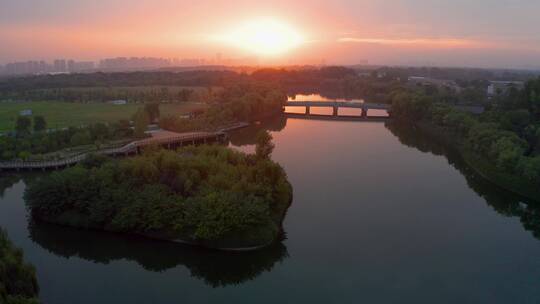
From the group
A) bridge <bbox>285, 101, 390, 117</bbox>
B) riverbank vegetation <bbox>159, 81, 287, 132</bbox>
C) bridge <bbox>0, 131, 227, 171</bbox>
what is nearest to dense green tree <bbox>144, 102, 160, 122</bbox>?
riverbank vegetation <bbox>159, 81, 287, 132</bbox>

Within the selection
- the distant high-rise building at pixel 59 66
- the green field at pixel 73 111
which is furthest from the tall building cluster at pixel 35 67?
the green field at pixel 73 111

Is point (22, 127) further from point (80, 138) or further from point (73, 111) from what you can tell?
point (73, 111)

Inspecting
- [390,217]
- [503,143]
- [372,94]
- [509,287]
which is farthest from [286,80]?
[509,287]

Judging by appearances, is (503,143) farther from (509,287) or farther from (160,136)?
(160,136)

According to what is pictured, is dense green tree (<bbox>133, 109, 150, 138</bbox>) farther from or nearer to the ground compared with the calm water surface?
farther from the ground

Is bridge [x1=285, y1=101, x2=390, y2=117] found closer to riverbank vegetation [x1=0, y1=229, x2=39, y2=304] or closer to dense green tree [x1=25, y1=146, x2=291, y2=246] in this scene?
dense green tree [x1=25, y1=146, x2=291, y2=246]

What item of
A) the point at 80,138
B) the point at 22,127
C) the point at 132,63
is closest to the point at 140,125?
the point at 80,138

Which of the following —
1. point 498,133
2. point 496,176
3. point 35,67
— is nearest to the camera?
point 496,176
